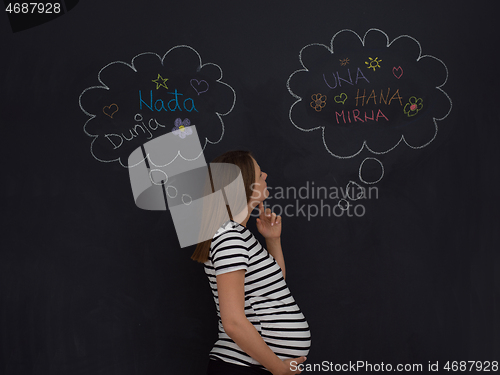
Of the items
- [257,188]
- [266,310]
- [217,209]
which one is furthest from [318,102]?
[266,310]

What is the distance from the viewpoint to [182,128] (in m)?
1.68

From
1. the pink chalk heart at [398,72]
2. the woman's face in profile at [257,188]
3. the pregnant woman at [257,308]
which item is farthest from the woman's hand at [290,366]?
the pink chalk heart at [398,72]

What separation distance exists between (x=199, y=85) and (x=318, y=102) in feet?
1.72

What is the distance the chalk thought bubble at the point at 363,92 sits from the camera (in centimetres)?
169

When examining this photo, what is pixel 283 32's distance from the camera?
1694 millimetres

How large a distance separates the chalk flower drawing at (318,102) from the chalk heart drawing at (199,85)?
1.54ft

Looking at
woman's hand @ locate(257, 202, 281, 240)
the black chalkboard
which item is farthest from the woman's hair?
the black chalkboard

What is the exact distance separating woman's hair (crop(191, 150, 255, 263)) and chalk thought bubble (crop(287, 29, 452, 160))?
1.87 ft

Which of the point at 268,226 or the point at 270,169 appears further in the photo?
the point at 270,169

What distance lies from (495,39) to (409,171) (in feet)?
2.28

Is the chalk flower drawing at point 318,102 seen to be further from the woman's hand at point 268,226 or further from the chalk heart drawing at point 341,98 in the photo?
the woman's hand at point 268,226

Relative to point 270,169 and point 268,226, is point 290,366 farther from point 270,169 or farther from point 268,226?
point 270,169

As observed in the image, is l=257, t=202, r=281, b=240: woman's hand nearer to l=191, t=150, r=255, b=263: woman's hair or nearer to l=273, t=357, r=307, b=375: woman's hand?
l=191, t=150, r=255, b=263: woman's hair

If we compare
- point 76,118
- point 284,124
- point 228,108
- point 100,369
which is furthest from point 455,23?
point 100,369
